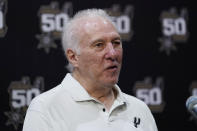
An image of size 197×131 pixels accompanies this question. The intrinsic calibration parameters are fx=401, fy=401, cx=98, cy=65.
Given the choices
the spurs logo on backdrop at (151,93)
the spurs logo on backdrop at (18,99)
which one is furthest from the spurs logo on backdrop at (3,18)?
the spurs logo on backdrop at (151,93)

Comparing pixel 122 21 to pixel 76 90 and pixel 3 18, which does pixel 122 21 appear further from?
pixel 76 90

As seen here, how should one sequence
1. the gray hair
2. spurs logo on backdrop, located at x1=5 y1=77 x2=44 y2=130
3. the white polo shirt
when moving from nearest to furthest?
the white polo shirt < the gray hair < spurs logo on backdrop, located at x1=5 y1=77 x2=44 y2=130

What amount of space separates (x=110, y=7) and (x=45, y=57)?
0.49 metres

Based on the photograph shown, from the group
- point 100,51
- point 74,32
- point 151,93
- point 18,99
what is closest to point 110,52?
point 100,51

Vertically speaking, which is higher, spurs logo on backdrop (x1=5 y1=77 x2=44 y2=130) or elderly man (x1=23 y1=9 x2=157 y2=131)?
elderly man (x1=23 y1=9 x2=157 y2=131)

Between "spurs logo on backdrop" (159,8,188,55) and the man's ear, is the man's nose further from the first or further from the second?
"spurs logo on backdrop" (159,8,188,55)

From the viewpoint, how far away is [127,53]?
234 centimetres

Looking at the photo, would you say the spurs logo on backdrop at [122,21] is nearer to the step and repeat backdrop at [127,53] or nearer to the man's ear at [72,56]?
the step and repeat backdrop at [127,53]

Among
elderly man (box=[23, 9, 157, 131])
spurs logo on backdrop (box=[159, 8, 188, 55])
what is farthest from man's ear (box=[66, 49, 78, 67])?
spurs logo on backdrop (box=[159, 8, 188, 55])

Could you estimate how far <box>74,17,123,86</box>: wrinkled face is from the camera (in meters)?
1.42

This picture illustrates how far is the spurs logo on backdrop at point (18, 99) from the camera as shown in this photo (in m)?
2.09

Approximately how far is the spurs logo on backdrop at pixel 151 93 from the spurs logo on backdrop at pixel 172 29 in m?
0.21

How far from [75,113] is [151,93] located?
3.43 feet

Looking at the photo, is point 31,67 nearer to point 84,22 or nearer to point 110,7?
point 110,7
